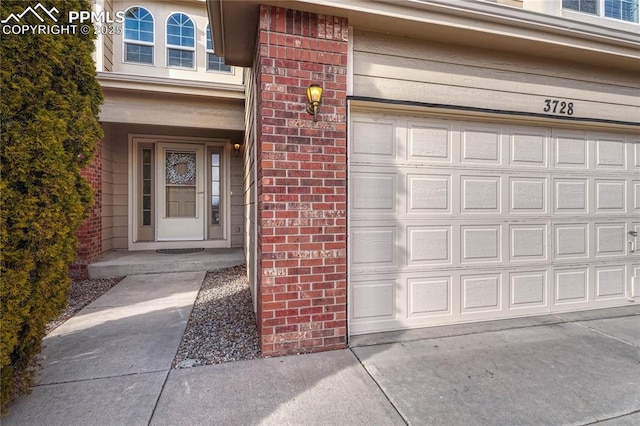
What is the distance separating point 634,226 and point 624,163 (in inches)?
31.1

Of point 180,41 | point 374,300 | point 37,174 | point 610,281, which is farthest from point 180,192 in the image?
point 610,281

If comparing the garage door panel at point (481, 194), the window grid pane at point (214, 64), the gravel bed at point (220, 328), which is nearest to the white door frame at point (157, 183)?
the window grid pane at point (214, 64)

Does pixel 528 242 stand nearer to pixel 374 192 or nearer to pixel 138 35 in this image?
pixel 374 192

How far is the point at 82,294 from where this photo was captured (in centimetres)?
418

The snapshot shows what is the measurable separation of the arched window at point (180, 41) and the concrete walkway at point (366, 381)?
16.7ft

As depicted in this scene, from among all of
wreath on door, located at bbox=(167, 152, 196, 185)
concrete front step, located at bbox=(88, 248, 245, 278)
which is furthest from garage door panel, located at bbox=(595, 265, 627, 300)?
wreath on door, located at bbox=(167, 152, 196, 185)

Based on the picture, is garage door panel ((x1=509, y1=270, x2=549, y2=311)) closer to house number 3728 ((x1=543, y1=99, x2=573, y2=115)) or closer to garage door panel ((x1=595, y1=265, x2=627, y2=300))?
garage door panel ((x1=595, y1=265, x2=627, y2=300))

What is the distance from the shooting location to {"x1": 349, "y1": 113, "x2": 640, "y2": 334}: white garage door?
114 inches

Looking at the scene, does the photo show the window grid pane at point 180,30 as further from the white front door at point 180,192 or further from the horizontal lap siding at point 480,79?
the horizontal lap siding at point 480,79

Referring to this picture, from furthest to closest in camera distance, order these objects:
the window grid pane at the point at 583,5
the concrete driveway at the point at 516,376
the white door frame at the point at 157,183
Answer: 1. the white door frame at the point at 157,183
2. the window grid pane at the point at 583,5
3. the concrete driveway at the point at 516,376

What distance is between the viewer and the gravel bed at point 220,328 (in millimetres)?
2500

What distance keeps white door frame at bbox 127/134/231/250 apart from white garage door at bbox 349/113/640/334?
14.9 feet

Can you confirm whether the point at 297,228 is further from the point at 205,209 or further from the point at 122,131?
the point at 122,131

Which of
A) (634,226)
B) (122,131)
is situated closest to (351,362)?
(634,226)
